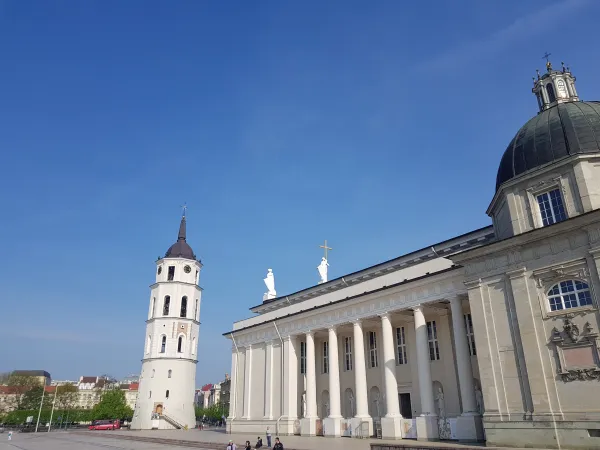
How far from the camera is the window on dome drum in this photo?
20.3 m

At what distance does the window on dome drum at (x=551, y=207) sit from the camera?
66.6 ft

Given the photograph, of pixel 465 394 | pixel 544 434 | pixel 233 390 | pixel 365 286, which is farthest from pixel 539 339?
pixel 233 390

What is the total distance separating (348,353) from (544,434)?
19170 millimetres

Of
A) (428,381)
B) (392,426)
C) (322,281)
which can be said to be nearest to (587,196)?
(428,381)

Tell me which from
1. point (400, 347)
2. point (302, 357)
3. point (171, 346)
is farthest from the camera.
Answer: point (171, 346)

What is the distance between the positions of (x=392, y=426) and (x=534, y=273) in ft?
42.4

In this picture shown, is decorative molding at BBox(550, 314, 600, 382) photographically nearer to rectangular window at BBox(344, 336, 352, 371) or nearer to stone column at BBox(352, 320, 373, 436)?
stone column at BBox(352, 320, 373, 436)

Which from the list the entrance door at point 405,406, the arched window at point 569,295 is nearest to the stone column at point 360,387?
the entrance door at point 405,406

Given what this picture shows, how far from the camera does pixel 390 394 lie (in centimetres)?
2720

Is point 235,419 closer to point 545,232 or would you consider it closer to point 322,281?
point 322,281

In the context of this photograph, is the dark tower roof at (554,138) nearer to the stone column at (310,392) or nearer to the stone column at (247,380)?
the stone column at (310,392)

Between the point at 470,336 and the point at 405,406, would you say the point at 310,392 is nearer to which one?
Result: the point at 405,406

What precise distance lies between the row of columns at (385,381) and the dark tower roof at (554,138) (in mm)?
8312

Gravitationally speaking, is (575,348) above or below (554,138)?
below
